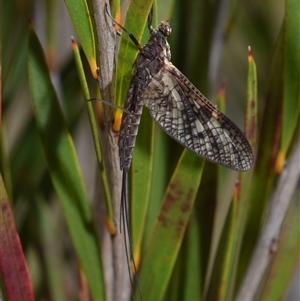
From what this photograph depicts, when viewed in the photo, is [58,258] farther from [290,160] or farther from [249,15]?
[249,15]

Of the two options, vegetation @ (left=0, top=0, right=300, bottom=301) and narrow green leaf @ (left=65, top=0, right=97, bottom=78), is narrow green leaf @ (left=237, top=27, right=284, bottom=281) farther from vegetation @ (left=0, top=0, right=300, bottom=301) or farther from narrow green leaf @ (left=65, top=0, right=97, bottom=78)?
narrow green leaf @ (left=65, top=0, right=97, bottom=78)

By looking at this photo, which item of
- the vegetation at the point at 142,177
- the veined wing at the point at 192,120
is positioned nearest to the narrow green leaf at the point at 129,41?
the vegetation at the point at 142,177

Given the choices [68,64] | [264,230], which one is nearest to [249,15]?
[68,64]

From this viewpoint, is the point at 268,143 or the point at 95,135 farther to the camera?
the point at 268,143

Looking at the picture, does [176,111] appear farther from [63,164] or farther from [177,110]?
[63,164]

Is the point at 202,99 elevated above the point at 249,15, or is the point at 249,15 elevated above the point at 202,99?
the point at 249,15

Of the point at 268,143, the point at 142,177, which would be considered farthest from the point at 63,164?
the point at 268,143

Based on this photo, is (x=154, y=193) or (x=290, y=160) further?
(x=154, y=193)
